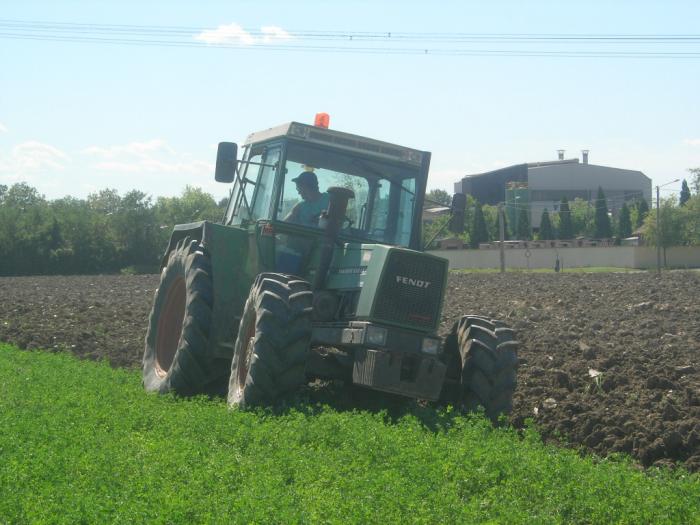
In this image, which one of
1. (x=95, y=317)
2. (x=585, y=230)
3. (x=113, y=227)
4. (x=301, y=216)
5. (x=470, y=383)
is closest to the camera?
(x=470, y=383)

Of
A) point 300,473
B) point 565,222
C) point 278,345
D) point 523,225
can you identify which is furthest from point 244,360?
point 523,225

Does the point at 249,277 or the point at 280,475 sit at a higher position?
the point at 249,277

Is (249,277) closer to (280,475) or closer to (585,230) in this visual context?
(280,475)

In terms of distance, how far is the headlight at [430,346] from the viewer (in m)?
8.88

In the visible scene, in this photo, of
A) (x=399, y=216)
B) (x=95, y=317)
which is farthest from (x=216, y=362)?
(x=95, y=317)

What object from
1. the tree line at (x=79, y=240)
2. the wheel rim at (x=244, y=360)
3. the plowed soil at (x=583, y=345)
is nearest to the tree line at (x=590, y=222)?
the tree line at (x=79, y=240)

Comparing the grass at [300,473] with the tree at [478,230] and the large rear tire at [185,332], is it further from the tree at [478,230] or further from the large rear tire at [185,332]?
the tree at [478,230]

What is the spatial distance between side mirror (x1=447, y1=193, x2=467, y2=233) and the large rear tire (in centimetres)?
256

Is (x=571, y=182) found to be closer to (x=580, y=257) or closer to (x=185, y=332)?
(x=580, y=257)

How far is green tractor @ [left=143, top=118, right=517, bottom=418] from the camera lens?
8.70m

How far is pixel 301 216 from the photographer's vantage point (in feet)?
32.6

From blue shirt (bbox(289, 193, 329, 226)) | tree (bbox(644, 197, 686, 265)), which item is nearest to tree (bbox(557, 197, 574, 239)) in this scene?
tree (bbox(644, 197, 686, 265))

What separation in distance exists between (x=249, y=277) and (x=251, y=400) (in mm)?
1919

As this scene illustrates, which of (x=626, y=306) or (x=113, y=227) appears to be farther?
(x=113, y=227)
